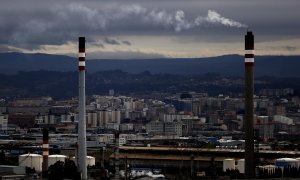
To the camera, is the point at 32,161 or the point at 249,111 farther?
the point at 32,161

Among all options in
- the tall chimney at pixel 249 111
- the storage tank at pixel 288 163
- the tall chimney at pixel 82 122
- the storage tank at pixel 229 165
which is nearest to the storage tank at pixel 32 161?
the tall chimney at pixel 82 122

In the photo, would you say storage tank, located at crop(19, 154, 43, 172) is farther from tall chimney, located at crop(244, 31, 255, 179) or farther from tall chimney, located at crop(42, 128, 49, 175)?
tall chimney, located at crop(244, 31, 255, 179)

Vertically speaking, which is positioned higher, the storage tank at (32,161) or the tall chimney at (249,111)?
the tall chimney at (249,111)

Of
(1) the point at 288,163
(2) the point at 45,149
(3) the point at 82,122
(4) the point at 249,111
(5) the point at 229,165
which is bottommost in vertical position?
(5) the point at 229,165

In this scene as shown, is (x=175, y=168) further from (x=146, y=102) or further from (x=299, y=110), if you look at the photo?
(x=146, y=102)

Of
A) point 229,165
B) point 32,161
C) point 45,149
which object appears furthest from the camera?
point 229,165

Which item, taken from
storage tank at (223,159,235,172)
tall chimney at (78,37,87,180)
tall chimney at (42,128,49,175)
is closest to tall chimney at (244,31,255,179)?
tall chimney at (78,37,87,180)

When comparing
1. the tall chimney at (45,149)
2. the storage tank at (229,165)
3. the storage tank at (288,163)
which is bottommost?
the storage tank at (229,165)

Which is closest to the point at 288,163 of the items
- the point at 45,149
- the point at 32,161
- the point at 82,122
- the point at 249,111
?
the point at 249,111

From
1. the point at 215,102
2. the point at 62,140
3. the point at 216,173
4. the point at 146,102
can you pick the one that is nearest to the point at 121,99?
the point at 146,102

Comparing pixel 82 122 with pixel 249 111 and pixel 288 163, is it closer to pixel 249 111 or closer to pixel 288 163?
pixel 249 111

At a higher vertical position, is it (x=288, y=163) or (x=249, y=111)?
(x=249, y=111)

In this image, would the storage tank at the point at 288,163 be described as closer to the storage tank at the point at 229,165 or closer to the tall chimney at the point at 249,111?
the storage tank at the point at 229,165

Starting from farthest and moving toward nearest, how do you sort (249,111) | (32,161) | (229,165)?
(229,165)
(32,161)
(249,111)
